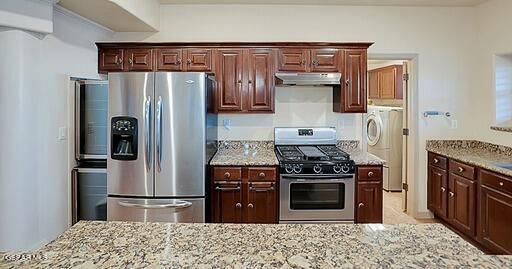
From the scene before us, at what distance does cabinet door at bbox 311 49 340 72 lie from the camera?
4281 millimetres

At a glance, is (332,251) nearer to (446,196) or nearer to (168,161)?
(168,161)

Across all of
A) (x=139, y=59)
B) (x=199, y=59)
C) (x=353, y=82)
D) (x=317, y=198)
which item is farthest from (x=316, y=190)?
(x=139, y=59)

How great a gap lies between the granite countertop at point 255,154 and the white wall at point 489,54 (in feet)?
4.63

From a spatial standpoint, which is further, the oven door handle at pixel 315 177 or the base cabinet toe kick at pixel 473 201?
the oven door handle at pixel 315 177

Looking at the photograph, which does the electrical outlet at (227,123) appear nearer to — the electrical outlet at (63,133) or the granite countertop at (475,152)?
the electrical outlet at (63,133)

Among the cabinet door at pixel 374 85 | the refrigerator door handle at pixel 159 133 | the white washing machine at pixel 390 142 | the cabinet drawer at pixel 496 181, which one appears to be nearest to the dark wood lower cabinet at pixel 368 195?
the cabinet drawer at pixel 496 181

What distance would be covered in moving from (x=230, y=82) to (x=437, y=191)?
272 cm

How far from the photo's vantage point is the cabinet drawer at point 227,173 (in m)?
3.78

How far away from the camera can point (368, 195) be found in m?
3.82

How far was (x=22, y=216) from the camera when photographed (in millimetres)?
3174

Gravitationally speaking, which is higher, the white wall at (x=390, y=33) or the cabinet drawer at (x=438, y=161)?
the white wall at (x=390, y=33)

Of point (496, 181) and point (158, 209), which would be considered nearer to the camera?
point (496, 181)

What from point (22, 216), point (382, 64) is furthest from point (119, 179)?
point (382, 64)

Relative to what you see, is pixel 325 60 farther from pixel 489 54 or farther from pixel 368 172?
pixel 489 54
